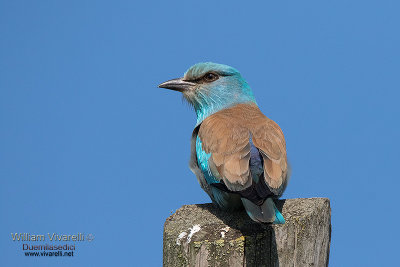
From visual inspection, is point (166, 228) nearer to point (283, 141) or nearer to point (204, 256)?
point (204, 256)

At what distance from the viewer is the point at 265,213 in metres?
4.41

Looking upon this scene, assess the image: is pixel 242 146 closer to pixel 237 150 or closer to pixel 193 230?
pixel 237 150

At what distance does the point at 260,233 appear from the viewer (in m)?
4.35

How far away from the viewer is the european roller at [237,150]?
184 inches

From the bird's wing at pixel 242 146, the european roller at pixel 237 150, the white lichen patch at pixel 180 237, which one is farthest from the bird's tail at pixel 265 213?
the white lichen patch at pixel 180 237

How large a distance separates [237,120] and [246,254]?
1.82 meters

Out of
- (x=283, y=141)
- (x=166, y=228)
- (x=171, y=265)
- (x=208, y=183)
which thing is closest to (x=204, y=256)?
(x=171, y=265)

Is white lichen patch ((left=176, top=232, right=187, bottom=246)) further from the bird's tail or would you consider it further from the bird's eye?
the bird's eye

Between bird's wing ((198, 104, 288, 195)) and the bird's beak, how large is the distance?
1.15m

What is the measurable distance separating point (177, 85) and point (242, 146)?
218 centimetres

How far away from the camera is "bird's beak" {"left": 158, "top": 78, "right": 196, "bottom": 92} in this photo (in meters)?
6.98

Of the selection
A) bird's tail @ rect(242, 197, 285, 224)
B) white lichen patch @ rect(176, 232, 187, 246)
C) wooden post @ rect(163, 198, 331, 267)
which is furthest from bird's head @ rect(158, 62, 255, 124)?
white lichen patch @ rect(176, 232, 187, 246)

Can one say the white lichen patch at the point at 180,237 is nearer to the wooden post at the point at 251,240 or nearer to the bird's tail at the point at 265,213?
the wooden post at the point at 251,240

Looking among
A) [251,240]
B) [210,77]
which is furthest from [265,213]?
[210,77]
